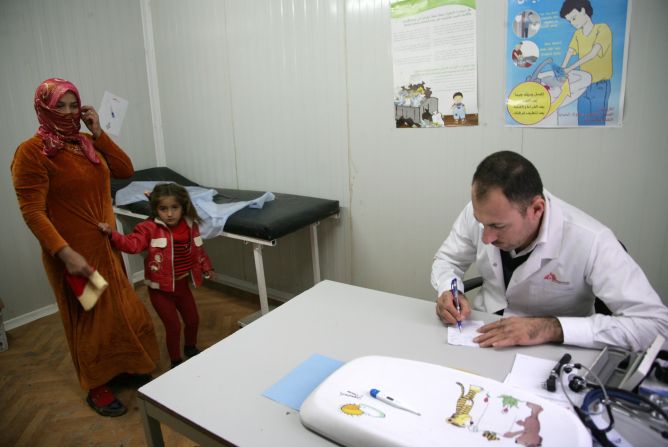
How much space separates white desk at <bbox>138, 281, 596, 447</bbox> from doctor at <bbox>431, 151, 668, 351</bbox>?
0.20 feet

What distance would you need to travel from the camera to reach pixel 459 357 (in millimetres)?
1103

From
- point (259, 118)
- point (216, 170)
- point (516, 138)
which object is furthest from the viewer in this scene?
point (216, 170)

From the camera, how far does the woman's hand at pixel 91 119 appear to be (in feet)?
6.36

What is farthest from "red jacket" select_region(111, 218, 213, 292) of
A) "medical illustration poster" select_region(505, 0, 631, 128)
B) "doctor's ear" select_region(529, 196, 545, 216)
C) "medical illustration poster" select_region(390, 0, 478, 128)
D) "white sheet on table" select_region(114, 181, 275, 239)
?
"medical illustration poster" select_region(505, 0, 631, 128)

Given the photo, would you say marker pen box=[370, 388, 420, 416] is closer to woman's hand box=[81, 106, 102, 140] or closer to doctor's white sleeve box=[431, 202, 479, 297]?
doctor's white sleeve box=[431, 202, 479, 297]

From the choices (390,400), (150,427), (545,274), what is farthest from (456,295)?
(150,427)

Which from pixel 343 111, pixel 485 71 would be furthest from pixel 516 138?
pixel 343 111

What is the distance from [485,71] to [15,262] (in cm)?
338

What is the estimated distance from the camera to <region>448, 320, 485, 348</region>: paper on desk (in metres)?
1.17

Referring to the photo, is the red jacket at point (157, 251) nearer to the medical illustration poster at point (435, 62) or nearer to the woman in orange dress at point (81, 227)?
the woman in orange dress at point (81, 227)

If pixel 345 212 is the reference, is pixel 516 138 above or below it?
above

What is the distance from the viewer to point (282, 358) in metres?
1.14

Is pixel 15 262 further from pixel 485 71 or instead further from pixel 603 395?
pixel 603 395

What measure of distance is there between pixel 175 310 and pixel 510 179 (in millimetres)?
1931
